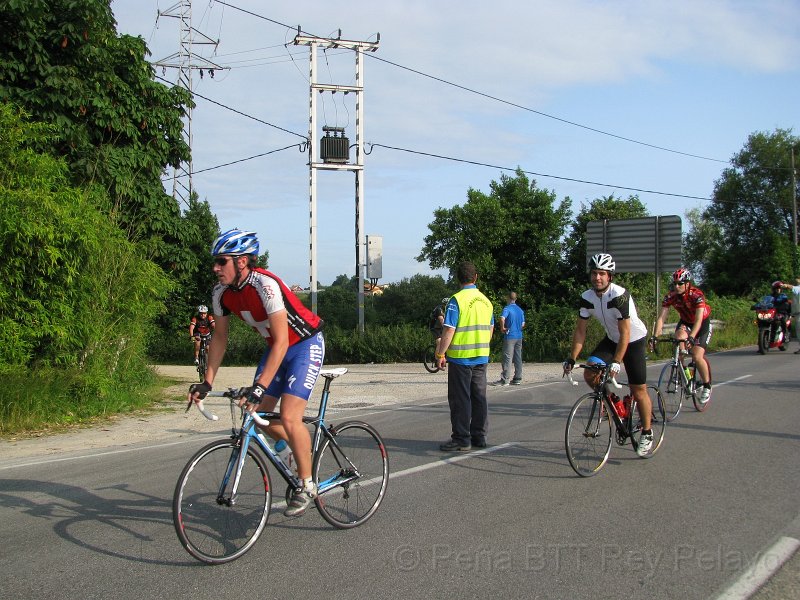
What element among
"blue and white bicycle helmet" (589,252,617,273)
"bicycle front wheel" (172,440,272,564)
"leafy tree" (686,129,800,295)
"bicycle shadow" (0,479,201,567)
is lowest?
"bicycle shadow" (0,479,201,567)

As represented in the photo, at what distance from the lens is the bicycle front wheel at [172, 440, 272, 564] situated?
14.7ft

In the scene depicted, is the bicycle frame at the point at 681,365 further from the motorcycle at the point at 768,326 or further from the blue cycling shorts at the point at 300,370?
the motorcycle at the point at 768,326

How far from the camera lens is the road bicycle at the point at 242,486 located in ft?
14.9

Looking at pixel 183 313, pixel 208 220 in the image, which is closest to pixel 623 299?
pixel 183 313

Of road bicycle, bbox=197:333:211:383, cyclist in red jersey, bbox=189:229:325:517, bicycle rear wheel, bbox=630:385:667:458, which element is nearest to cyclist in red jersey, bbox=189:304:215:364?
road bicycle, bbox=197:333:211:383

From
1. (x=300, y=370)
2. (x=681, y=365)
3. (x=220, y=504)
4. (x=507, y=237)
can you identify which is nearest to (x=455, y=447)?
(x=300, y=370)

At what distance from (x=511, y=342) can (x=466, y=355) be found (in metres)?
7.86

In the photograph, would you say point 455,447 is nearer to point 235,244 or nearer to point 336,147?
point 235,244

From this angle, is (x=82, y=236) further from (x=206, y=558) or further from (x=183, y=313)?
(x=183, y=313)

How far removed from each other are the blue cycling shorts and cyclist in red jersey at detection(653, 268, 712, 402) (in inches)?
249

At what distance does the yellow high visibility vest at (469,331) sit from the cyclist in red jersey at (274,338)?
2872 mm

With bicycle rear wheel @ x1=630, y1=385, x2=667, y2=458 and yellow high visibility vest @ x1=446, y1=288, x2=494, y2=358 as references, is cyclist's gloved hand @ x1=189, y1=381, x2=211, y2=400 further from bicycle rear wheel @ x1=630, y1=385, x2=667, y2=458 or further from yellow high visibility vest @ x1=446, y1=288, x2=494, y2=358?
bicycle rear wheel @ x1=630, y1=385, x2=667, y2=458

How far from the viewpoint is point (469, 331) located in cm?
802

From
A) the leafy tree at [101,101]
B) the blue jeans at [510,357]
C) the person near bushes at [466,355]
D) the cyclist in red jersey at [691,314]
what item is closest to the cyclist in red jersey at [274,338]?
the person near bushes at [466,355]
